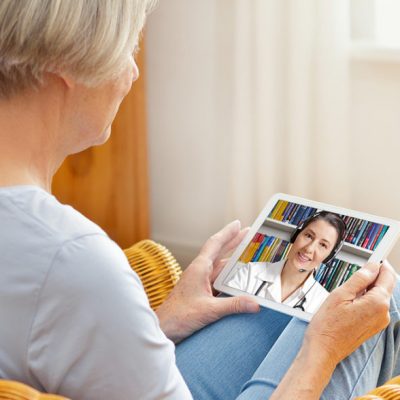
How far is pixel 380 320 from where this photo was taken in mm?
1167

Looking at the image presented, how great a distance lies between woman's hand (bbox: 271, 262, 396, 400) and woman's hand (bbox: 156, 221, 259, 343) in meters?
0.18

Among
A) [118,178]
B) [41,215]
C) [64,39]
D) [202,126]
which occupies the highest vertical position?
[64,39]

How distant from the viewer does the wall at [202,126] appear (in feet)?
7.85

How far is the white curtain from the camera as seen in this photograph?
232 cm

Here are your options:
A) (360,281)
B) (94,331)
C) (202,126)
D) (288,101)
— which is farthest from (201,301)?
(202,126)

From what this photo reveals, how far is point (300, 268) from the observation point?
133 centimetres

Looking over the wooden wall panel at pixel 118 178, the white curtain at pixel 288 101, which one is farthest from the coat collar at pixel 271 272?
the wooden wall panel at pixel 118 178

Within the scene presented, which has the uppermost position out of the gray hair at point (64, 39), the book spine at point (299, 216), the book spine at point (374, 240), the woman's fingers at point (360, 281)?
the gray hair at point (64, 39)

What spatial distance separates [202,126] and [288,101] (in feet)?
1.23

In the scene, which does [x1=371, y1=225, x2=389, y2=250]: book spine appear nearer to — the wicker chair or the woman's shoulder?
the wicker chair

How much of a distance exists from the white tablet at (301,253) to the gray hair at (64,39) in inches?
21.8

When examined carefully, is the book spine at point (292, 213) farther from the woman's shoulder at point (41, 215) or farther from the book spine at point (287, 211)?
the woman's shoulder at point (41, 215)

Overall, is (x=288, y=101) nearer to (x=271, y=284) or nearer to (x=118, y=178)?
(x=118, y=178)

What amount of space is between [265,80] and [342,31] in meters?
0.27
